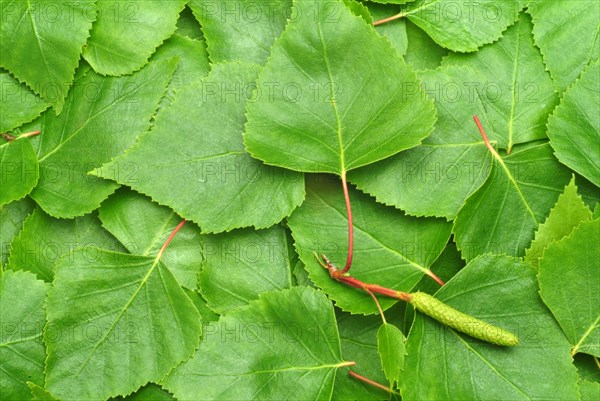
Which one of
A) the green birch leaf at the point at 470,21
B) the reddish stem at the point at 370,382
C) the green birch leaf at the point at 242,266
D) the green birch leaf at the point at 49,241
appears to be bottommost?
the reddish stem at the point at 370,382

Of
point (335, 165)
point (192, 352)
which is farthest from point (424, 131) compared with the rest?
point (192, 352)

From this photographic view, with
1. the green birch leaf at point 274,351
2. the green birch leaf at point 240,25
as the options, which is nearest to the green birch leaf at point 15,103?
the green birch leaf at point 240,25

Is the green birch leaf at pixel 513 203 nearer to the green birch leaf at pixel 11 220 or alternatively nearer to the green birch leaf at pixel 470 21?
the green birch leaf at pixel 470 21

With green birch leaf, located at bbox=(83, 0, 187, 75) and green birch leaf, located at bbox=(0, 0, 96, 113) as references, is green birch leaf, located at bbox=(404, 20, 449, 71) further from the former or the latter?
green birch leaf, located at bbox=(0, 0, 96, 113)

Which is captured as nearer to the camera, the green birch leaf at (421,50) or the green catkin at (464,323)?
the green catkin at (464,323)

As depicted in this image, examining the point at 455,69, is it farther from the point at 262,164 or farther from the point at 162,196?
the point at 162,196

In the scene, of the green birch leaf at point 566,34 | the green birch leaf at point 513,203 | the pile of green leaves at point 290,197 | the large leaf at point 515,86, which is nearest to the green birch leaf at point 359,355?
the pile of green leaves at point 290,197

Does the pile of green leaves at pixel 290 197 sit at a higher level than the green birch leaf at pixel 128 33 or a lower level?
lower

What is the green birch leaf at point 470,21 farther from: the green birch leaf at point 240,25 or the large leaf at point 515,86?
the green birch leaf at point 240,25
